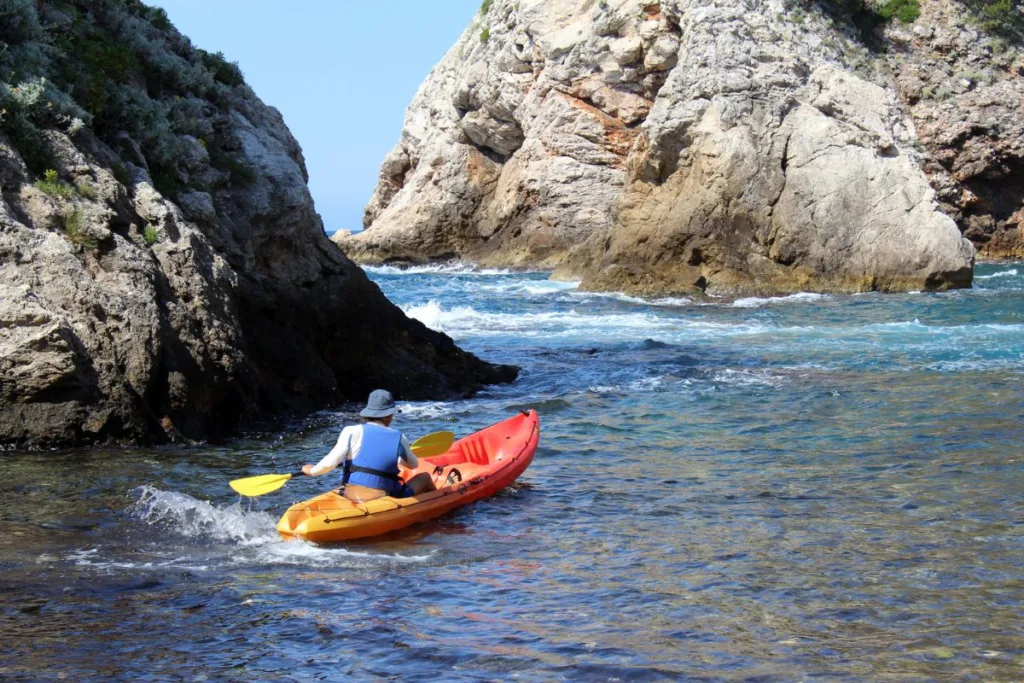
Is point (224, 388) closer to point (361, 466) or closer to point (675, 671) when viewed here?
point (361, 466)

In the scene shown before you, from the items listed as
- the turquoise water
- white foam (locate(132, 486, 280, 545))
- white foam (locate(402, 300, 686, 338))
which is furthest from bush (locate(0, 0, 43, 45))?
white foam (locate(402, 300, 686, 338))

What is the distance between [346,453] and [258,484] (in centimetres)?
A: 73

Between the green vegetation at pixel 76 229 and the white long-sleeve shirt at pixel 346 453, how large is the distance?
4.16m

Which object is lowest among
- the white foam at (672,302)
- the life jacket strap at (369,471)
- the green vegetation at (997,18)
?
the life jacket strap at (369,471)

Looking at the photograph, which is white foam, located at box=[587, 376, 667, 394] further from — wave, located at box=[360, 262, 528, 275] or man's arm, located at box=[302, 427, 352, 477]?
wave, located at box=[360, 262, 528, 275]

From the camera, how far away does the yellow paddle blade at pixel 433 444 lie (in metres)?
10.6

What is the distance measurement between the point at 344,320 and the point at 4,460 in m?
5.09

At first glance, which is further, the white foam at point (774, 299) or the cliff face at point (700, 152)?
the cliff face at point (700, 152)

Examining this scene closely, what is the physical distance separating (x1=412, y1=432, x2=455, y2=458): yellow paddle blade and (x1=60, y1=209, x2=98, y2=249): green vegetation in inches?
156

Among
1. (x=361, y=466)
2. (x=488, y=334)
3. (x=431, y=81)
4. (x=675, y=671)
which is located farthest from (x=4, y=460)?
Result: (x=431, y=81)

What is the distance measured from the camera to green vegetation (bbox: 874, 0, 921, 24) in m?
37.6

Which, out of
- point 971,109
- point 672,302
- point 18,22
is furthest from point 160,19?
point 971,109

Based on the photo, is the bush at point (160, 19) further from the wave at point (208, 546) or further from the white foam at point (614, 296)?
the white foam at point (614, 296)

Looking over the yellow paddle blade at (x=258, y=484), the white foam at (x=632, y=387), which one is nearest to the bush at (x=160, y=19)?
the white foam at (x=632, y=387)
